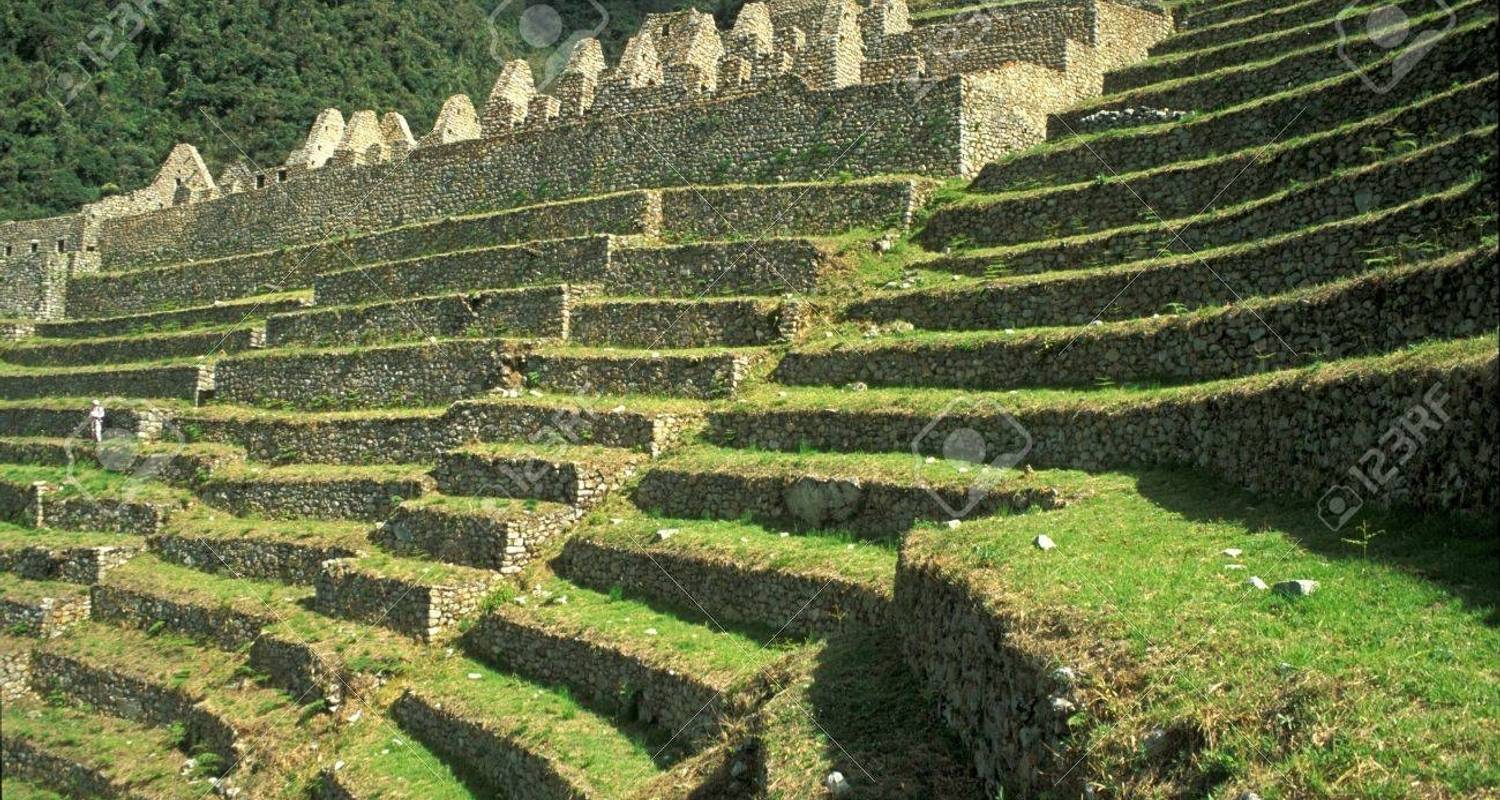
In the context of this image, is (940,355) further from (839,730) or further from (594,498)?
(839,730)

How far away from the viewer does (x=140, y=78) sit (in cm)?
4800

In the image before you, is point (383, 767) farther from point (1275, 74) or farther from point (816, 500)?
point (1275, 74)

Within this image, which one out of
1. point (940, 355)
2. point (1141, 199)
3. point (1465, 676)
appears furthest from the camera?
point (1141, 199)

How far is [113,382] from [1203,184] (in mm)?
22159

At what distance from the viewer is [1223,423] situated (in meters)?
9.43

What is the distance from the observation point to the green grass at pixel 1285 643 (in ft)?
15.8

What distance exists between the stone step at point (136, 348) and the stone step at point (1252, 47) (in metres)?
17.6

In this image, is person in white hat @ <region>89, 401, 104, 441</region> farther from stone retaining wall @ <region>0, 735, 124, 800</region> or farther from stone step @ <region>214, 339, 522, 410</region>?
stone retaining wall @ <region>0, 735, 124, 800</region>

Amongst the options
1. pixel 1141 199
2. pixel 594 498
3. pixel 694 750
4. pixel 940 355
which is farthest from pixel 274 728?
pixel 1141 199

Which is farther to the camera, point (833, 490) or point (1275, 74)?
point (1275, 74)

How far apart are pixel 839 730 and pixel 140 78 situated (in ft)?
164

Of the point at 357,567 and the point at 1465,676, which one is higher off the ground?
the point at 1465,676

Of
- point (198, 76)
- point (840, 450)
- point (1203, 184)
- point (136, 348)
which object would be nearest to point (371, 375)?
point (136, 348)

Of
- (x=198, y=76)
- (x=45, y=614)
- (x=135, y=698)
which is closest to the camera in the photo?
(x=135, y=698)
